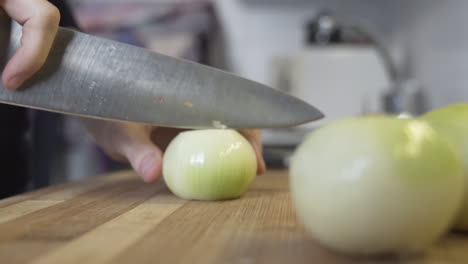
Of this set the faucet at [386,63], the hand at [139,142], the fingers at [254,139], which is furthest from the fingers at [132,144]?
the faucet at [386,63]

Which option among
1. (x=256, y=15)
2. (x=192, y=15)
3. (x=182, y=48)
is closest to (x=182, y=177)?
(x=182, y=48)

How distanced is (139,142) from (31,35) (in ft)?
0.84

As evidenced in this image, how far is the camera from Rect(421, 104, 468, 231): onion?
1.58 feet

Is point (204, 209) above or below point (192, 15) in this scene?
below

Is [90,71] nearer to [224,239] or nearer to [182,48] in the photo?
[224,239]

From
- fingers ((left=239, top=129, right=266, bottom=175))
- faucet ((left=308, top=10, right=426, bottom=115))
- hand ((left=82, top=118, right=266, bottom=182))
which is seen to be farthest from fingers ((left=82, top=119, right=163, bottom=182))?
faucet ((left=308, top=10, right=426, bottom=115))

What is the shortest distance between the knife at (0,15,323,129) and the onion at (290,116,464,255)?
0.34 m

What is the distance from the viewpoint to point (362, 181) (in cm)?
40

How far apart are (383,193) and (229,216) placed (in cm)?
25

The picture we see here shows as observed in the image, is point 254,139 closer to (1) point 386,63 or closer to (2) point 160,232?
(2) point 160,232

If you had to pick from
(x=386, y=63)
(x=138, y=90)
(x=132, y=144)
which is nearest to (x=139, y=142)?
(x=132, y=144)

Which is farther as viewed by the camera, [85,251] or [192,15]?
[192,15]

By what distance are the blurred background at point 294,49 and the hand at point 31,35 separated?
72cm

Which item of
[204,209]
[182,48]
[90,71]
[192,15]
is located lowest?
[204,209]
